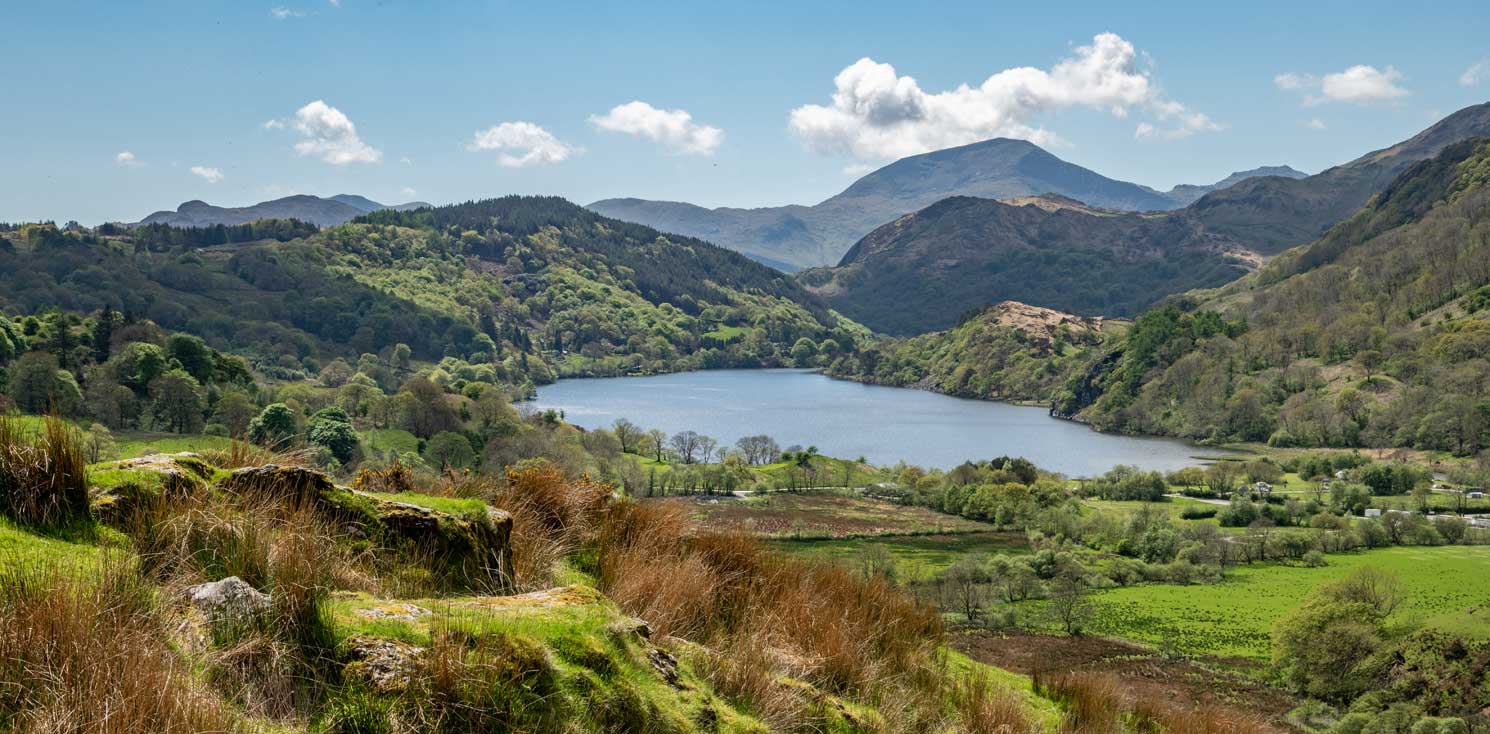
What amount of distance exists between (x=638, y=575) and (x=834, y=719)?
211 centimetres

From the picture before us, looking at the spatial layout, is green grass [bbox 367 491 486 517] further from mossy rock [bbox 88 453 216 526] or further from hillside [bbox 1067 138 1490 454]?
hillside [bbox 1067 138 1490 454]

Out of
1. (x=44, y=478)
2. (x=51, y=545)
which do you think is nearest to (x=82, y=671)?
(x=51, y=545)

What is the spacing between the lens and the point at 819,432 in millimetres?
144250

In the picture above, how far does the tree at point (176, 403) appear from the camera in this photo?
7425 cm

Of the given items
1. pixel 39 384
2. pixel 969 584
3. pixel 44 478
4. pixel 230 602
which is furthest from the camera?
pixel 39 384

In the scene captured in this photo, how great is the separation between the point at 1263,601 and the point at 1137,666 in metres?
24.1

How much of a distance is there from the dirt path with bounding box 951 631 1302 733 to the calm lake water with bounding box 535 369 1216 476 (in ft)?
233

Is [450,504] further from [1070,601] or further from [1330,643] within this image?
[1070,601]

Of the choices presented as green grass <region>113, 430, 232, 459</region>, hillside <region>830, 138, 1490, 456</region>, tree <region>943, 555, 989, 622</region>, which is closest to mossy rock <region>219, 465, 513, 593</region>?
tree <region>943, 555, 989, 622</region>

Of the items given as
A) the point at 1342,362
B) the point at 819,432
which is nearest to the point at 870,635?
the point at 819,432

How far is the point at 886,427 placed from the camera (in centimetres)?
15450

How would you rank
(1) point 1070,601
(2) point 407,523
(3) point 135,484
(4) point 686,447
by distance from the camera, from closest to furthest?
(3) point 135,484
(2) point 407,523
(1) point 1070,601
(4) point 686,447

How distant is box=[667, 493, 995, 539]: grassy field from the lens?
7594 centimetres

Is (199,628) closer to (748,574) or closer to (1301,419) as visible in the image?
(748,574)
